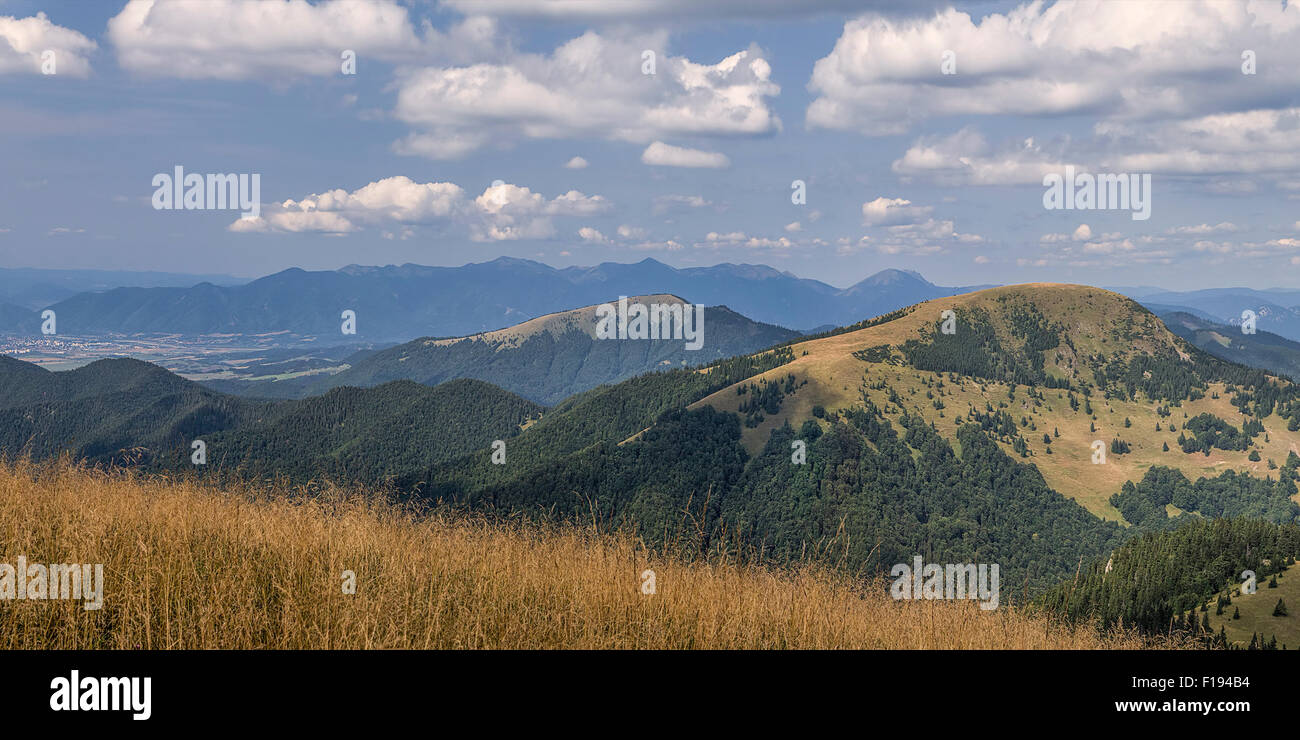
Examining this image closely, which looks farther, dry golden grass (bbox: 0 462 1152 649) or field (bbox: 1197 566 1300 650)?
field (bbox: 1197 566 1300 650)

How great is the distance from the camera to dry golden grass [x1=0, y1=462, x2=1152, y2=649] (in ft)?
23.3

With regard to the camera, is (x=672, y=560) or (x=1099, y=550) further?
(x=1099, y=550)

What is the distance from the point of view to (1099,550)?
177375 mm

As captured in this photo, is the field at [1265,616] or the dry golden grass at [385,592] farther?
the field at [1265,616]

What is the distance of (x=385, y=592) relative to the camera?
806 centimetres

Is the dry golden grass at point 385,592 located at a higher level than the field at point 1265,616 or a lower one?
higher

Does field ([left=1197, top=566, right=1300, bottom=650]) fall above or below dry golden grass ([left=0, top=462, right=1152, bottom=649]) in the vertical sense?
below

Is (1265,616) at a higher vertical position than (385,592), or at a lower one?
lower

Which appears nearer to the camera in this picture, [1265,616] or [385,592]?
[385,592]

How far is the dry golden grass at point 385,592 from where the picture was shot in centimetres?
709
